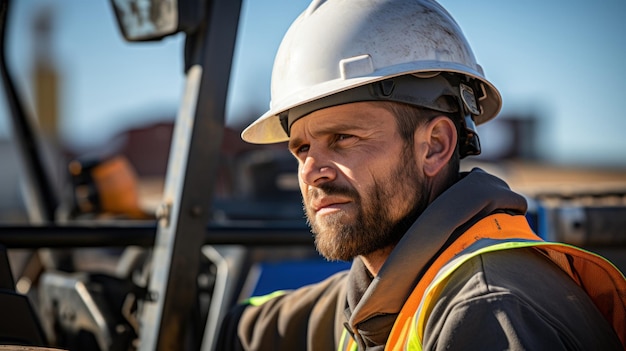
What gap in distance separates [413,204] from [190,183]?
2.96 ft

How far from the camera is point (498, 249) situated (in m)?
1.69

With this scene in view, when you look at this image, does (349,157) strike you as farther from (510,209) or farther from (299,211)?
(299,211)

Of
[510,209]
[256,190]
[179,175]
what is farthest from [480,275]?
[256,190]

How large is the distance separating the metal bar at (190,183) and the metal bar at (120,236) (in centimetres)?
11

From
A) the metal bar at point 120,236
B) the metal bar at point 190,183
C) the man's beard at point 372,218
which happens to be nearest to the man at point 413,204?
the man's beard at point 372,218

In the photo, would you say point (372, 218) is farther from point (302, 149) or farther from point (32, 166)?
point (32, 166)

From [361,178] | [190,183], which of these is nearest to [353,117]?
[361,178]

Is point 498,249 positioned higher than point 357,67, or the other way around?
point 357,67

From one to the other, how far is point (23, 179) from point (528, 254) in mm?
2989

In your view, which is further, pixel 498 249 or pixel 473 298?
pixel 498 249

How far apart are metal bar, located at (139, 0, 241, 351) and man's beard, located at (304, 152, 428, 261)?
73cm

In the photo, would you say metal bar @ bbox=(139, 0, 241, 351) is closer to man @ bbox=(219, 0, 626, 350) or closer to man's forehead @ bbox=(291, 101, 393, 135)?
man @ bbox=(219, 0, 626, 350)

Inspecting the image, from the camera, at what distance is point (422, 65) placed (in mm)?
1999

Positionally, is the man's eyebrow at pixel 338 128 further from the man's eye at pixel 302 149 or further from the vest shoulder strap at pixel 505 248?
Result: the vest shoulder strap at pixel 505 248
